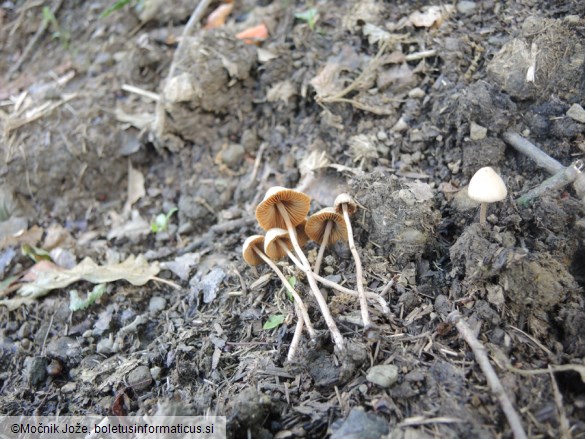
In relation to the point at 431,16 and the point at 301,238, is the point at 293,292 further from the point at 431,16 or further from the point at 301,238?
the point at 431,16

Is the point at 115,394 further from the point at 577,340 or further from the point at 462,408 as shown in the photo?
the point at 577,340

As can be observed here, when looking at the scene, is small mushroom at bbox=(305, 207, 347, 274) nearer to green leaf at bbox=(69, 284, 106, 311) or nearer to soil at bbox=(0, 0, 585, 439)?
soil at bbox=(0, 0, 585, 439)

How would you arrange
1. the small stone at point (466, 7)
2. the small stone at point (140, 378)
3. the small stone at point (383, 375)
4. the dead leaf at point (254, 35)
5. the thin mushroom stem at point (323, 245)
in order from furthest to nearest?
the dead leaf at point (254, 35) → the small stone at point (466, 7) → the thin mushroom stem at point (323, 245) → the small stone at point (140, 378) → the small stone at point (383, 375)

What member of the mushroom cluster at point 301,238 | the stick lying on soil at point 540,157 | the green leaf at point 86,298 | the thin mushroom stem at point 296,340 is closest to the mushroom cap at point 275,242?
the mushroom cluster at point 301,238

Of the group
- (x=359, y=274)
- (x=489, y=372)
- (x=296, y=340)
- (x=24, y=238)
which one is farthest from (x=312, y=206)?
(x=24, y=238)

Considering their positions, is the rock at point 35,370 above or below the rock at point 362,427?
above

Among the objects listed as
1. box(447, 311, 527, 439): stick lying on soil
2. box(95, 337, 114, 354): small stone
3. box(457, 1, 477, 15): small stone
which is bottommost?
box(447, 311, 527, 439): stick lying on soil

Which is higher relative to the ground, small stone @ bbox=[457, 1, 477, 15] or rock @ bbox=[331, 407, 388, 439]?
small stone @ bbox=[457, 1, 477, 15]

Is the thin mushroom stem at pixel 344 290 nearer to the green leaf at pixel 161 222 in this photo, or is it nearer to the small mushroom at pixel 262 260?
the small mushroom at pixel 262 260

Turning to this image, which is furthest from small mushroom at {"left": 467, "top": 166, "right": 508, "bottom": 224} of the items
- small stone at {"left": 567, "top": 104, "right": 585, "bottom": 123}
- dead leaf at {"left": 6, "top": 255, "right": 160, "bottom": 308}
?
dead leaf at {"left": 6, "top": 255, "right": 160, "bottom": 308}

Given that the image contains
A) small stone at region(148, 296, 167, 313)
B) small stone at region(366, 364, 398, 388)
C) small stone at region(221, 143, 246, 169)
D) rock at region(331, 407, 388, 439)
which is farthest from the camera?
small stone at region(221, 143, 246, 169)
